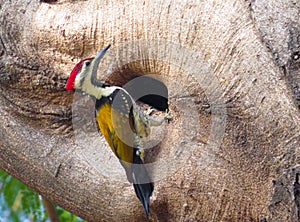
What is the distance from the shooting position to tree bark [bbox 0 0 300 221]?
2.12m

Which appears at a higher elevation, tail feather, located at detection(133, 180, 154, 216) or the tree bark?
the tree bark

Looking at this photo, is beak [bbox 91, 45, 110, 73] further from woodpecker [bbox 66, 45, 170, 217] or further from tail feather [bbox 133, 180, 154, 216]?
tail feather [bbox 133, 180, 154, 216]

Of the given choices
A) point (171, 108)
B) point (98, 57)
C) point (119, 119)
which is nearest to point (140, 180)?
point (171, 108)

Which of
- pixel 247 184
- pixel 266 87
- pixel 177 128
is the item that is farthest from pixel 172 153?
pixel 266 87

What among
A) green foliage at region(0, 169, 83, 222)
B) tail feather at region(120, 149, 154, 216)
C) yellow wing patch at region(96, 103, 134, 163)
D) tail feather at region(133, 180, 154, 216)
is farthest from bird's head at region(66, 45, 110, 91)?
green foliage at region(0, 169, 83, 222)

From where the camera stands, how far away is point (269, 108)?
2094 millimetres

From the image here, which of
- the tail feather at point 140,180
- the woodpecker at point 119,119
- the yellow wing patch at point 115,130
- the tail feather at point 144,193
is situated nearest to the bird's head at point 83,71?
the woodpecker at point 119,119

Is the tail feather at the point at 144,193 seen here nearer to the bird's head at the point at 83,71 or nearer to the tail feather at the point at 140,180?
the tail feather at the point at 140,180

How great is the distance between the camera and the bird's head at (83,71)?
2566mm

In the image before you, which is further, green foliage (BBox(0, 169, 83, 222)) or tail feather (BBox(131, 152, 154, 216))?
green foliage (BBox(0, 169, 83, 222))

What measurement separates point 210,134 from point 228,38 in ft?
1.32

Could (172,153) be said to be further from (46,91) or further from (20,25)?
(20,25)

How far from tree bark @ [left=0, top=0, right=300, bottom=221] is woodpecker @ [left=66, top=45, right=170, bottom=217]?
6 centimetres

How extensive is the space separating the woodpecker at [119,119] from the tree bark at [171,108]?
0.06 metres
